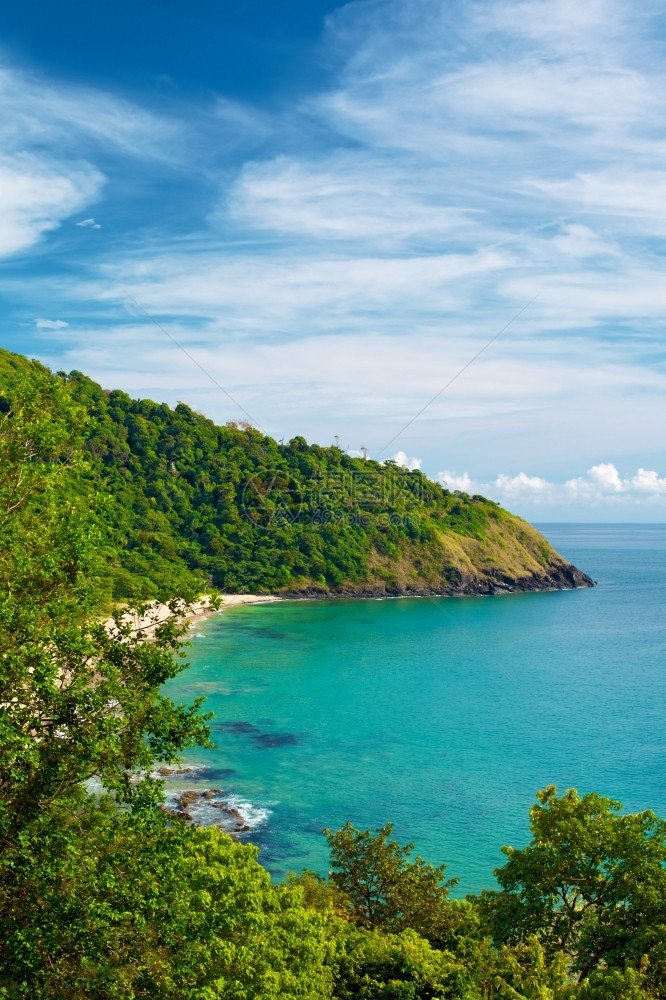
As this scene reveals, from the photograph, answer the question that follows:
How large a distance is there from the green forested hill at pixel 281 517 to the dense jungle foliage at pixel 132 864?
68852mm

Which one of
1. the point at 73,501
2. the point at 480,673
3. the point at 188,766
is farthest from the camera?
the point at 480,673

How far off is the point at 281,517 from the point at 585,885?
3373 inches

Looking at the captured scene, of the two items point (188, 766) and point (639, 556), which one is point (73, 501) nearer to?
point (188, 766)

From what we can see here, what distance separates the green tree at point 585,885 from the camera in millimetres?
13211

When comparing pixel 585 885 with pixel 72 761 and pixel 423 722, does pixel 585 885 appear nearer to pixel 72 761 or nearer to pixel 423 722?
pixel 72 761

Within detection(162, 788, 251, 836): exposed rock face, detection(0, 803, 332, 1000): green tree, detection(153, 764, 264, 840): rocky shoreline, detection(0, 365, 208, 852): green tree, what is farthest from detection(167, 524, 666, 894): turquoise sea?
detection(0, 365, 208, 852): green tree

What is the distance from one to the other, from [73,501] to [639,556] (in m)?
204

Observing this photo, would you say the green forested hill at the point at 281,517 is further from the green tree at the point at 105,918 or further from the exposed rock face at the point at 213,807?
the green tree at the point at 105,918

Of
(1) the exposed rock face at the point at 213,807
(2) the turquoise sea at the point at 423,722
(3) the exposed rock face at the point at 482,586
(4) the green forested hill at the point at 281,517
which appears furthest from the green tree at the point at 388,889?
(3) the exposed rock face at the point at 482,586

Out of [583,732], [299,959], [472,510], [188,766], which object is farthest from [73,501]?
[472,510]

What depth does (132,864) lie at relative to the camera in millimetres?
8781

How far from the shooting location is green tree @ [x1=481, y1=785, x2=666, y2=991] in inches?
520

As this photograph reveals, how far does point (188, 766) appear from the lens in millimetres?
37531

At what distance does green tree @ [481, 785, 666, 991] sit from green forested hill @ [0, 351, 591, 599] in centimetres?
6888
